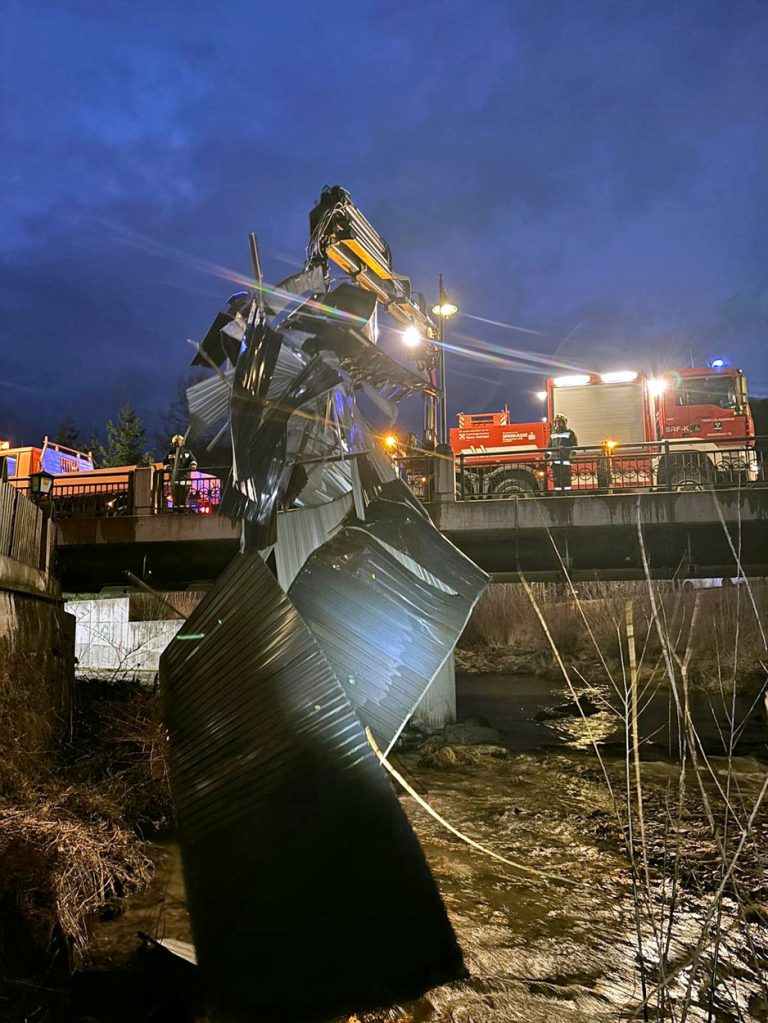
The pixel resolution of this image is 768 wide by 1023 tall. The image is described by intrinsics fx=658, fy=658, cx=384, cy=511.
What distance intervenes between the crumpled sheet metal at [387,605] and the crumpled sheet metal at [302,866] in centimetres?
38

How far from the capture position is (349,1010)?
10.3 feet

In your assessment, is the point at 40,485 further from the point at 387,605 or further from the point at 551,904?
the point at 551,904

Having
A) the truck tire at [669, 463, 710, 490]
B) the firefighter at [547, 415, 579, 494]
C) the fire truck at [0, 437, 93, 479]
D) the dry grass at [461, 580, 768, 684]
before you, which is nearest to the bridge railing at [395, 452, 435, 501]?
the firefighter at [547, 415, 579, 494]

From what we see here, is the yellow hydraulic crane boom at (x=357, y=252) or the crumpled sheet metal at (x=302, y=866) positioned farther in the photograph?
the yellow hydraulic crane boom at (x=357, y=252)

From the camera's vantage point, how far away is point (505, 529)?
11844 mm

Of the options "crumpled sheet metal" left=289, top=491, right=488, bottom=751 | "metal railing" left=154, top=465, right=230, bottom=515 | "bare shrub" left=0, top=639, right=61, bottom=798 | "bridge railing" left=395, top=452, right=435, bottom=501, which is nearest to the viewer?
"crumpled sheet metal" left=289, top=491, right=488, bottom=751

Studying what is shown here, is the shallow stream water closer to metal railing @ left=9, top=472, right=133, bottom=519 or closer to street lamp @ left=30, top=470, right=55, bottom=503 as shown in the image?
metal railing @ left=9, top=472, right=133, bottom=519

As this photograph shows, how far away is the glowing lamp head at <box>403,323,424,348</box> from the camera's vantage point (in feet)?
49.7

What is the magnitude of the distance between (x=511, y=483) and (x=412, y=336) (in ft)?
13.5

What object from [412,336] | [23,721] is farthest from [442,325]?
[23,721]

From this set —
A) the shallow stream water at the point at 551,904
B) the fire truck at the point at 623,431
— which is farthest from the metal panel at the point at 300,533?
the fire truck at the point at 623,431

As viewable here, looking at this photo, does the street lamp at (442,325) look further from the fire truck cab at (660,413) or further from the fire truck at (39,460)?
the fire truck at (39,460)

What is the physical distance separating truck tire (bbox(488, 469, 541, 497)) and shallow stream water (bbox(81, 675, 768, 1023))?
5.80m

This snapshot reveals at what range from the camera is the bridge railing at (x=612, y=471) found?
1193 centimetres
